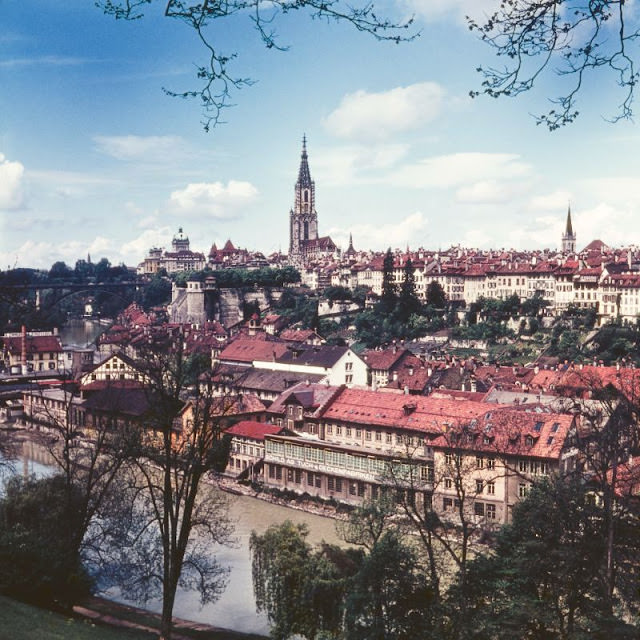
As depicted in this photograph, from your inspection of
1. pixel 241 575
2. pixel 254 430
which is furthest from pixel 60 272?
pixel 241 575

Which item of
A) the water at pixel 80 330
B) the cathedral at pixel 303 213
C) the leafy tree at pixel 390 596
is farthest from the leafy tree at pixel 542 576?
the cathedral at pixel 303 213

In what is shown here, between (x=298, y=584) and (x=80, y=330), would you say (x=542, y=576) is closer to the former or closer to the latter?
(x=298, y=584)

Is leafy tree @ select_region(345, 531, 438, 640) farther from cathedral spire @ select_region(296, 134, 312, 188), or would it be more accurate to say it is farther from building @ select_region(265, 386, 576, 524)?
cathedral spire @ select_region(296, 134, 312, 188)

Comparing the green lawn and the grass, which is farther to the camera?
the grass

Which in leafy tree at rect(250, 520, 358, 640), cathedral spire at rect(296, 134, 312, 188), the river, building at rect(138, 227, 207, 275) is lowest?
the river

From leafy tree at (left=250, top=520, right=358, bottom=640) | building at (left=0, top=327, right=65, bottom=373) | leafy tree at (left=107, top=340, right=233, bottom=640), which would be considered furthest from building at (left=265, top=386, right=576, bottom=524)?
building at (left=0, top=327, right=65, bottom=373)

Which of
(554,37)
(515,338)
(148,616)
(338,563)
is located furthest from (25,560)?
(515,338)

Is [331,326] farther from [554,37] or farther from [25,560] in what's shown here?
[554,37]
